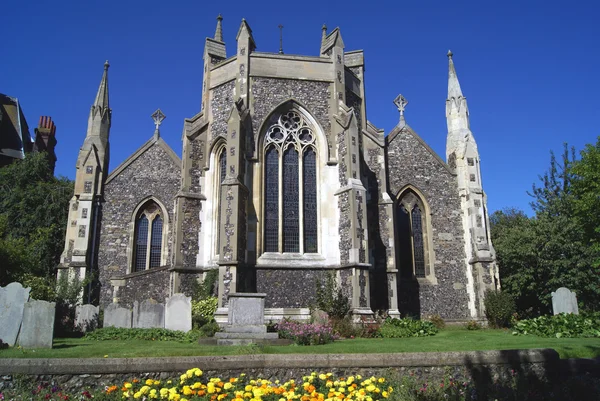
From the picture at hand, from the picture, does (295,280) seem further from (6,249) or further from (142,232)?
(6,249)

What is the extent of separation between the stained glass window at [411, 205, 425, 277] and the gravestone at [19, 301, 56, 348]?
15.2m

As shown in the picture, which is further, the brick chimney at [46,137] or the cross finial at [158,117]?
the brick chimney at [46,137]

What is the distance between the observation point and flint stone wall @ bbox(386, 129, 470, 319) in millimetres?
21031

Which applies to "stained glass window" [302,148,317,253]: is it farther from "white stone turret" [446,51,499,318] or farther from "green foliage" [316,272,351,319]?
"white stone turret" [446,51,499,318]

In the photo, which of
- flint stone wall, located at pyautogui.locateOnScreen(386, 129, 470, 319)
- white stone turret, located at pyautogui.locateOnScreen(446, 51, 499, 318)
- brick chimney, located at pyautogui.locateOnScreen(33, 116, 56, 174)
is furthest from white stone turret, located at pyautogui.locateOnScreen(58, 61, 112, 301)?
Result: brick chimney, located at pyautogui.locateOnScreen(33, 116, 56, 174)

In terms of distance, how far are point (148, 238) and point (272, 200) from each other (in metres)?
6.96

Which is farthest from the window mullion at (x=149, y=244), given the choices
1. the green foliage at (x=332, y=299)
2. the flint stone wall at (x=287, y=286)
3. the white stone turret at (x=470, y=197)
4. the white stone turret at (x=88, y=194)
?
the white stone turret at (x=470, y=197)

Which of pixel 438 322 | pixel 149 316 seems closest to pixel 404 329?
pixel 438 322

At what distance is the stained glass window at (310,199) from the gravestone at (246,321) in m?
5.40

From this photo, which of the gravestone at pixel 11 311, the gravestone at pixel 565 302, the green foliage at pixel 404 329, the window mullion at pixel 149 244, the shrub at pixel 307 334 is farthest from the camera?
the window mullion at pixel 149 244

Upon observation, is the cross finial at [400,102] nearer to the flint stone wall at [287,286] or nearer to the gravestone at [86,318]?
the flint stone wall at [287,286]

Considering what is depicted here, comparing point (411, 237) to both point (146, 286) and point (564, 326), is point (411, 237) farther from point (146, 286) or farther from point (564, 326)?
point (146, 286)

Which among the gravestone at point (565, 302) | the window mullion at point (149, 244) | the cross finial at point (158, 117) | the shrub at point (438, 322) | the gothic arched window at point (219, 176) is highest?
the cross finial at point (158, 117)

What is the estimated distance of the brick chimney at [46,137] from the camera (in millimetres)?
41219
